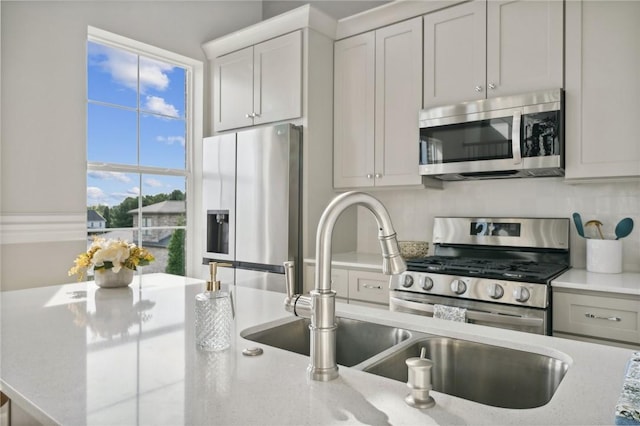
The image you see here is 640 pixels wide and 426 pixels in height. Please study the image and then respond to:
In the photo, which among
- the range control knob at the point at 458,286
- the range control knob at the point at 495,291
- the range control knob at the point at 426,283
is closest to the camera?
the range control knob at the point at 495,291

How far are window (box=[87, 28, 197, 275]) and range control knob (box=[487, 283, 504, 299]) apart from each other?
2485 mm

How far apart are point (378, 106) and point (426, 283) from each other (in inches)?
51.4

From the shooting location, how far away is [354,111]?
3.17 m

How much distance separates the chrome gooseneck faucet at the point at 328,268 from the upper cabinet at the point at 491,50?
2011mm

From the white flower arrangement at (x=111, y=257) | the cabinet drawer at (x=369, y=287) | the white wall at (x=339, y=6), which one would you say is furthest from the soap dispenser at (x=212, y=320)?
the white wall at (x=339, y=6)

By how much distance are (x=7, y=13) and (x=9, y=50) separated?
0.69ft

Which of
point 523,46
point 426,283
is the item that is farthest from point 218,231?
point 523,46

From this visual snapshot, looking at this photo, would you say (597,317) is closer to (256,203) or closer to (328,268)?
(328,268)

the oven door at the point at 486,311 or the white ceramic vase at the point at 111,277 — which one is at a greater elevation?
the white ceramic vase at the point at 111,277

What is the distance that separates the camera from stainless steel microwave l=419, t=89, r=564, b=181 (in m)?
2.33

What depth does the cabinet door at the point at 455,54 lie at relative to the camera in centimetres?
260

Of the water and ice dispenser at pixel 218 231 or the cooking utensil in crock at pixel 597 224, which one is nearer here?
the cooking utensil in crock at pixel 597 224

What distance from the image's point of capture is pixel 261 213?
10.3 feet

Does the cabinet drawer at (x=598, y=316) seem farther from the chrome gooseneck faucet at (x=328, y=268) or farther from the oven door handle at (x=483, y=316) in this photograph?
the chrome gooseneck faucet at (x=328, y=268)
